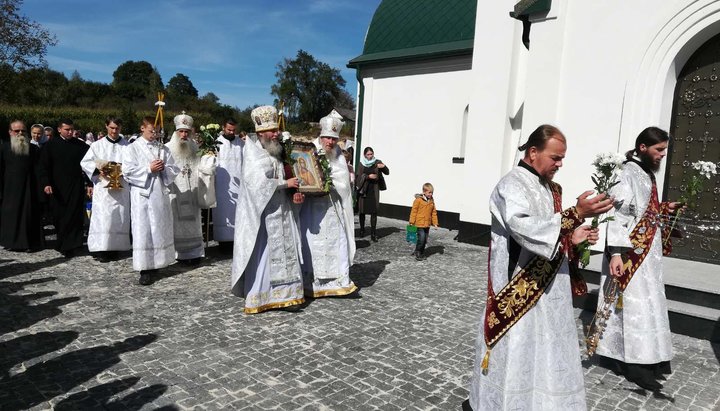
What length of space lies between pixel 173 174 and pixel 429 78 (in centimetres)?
853

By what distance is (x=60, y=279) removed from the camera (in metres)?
6.68

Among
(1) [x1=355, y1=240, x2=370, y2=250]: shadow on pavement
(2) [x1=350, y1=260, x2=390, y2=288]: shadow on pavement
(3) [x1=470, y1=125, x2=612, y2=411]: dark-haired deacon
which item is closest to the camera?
(3) [x1=470, y1=125, x2=612, y2=411]: dark-haired deacon

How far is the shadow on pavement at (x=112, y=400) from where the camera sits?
11.3 feet

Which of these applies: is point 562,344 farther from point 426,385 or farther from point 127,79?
point 127,79

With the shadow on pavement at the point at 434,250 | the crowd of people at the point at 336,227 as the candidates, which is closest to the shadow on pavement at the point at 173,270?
the crowd of people at the point at 336,227

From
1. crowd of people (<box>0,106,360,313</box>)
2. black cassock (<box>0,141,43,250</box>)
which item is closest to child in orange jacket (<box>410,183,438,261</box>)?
crowd of people (<box>0,106,360,313</box>)

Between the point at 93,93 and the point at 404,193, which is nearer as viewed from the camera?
Result: the point at 404,193

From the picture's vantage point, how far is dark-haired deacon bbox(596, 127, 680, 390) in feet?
13.5

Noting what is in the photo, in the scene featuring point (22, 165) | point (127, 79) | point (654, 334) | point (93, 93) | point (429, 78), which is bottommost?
→ point (654, 334)

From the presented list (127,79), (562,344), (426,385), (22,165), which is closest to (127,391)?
(426,385)

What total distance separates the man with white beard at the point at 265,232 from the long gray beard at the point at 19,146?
508 centimetres

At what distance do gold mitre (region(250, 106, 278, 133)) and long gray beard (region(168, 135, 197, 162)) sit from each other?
95.1 inches

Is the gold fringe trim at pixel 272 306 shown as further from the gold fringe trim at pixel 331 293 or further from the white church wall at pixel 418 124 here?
the white church wall at pixel 418 124

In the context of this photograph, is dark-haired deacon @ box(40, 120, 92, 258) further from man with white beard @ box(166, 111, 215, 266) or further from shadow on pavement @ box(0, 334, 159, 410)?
shadow on pavement @ box(0, 334, 159, 410)
